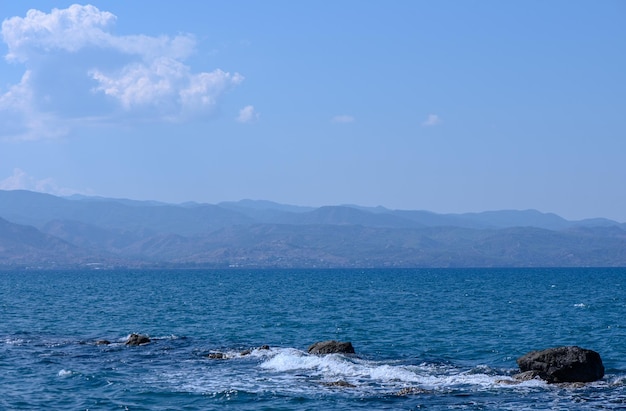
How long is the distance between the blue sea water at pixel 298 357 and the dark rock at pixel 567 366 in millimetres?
755

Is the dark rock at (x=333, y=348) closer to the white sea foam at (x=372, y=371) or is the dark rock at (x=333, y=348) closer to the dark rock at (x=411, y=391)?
the white sea foam at (x=372, y=371)

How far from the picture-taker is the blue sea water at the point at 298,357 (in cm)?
3931

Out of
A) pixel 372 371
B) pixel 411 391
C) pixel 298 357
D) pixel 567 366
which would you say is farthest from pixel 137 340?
pixel 567 366

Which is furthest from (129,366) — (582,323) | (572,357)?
(582,323)

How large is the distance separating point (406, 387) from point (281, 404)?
23.9 ft

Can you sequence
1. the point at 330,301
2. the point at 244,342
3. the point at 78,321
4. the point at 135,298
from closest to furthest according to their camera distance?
the point at 244,342 → the point at 78,321 → the point at 330,301 → the point at 135,298

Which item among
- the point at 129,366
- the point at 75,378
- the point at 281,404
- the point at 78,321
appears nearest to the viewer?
the point at 281,404

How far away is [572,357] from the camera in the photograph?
42844mm

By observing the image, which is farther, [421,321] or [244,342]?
[421,321]

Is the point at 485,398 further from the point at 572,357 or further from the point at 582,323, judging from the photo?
the point at 582,323

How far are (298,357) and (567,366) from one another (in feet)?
56.4

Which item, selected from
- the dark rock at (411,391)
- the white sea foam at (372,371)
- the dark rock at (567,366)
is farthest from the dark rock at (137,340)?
the dark rock at (567,366)

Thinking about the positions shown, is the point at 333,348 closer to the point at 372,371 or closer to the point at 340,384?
the point at 372,371

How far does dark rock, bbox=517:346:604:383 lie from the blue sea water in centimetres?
75
